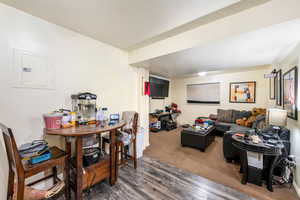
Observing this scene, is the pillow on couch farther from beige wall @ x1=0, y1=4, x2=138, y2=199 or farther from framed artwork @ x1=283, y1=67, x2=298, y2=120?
beige wall @ x1=0, y1=4, x2=138, y2=199

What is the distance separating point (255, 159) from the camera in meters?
1.78

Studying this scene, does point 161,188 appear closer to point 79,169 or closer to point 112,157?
point 112,157

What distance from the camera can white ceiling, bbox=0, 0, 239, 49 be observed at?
1.36 m

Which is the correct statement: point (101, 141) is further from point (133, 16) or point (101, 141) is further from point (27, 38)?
point (133, 16)

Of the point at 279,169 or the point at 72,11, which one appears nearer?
the point at 72,11

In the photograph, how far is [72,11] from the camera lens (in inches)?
59.4

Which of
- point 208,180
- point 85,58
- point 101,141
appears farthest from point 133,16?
point 208,180

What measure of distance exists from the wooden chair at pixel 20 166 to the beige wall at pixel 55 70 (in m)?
0.29

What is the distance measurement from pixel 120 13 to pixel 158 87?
3.83 metres

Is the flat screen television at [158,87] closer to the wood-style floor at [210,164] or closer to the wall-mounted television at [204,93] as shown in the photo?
the wall-mounted television at [204,93]

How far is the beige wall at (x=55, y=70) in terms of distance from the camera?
1417 millimetres

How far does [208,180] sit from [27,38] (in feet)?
10.9

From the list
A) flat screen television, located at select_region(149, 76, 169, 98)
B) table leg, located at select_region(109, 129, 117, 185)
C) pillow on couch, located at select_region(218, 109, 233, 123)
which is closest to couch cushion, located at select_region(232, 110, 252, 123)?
pillow on couch, located at select_region(218, 109, 233, 123)

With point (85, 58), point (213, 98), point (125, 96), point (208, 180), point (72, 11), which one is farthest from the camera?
point (213, 98)
